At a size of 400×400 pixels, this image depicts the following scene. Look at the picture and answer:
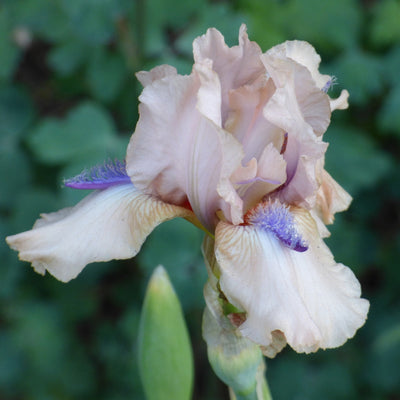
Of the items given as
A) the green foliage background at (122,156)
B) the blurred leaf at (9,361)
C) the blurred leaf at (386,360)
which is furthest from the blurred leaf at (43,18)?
the blurred leaf at (386,360)

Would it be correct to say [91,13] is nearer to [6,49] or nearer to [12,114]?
[6,49]

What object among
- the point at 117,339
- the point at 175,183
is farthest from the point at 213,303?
the point at 117,339

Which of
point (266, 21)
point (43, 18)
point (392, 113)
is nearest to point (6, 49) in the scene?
point (43, 18)

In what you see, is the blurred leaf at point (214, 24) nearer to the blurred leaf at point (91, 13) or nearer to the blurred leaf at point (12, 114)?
the blurred leaf at point (91, 13)

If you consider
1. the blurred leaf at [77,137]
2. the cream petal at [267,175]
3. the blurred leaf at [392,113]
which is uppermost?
the cream petal at [267,175]

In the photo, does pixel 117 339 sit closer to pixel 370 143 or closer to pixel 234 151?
pixel 370 143

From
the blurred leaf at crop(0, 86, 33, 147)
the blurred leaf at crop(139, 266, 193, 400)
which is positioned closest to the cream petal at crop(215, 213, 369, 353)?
the blurred leaf at crop(139, 266, 193, 400)

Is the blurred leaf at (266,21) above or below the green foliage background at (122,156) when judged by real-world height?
above
